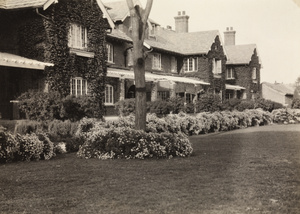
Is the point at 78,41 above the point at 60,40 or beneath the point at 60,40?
above

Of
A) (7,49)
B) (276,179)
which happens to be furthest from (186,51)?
(276,179)

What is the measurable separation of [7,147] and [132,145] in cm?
348

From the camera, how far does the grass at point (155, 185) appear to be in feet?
20.5

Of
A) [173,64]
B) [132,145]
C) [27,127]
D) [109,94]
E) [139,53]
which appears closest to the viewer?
[132,145]

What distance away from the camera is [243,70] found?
49.3 metres

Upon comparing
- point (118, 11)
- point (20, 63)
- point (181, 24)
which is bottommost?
point (20, 63)

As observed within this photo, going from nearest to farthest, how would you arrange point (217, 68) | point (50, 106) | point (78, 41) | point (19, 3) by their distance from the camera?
1. point (50, 106)
2. point (19, 3)
3. point (78, 41)
4. point (217, 68)

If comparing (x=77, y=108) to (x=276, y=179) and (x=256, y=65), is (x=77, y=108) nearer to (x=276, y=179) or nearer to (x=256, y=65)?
(x=276, y=179)

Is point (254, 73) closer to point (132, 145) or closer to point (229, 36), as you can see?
point (229, 36)

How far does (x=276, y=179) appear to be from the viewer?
8328 millimetres

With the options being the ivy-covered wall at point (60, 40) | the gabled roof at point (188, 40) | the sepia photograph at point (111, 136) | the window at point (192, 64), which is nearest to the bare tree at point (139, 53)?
the sepia photograph at point (111, 136)

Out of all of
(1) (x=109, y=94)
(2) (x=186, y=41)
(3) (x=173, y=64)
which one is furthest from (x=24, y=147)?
(2) (x=186, y=41)

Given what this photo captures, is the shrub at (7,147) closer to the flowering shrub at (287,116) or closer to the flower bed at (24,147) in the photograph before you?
the flower bed at (24,147)

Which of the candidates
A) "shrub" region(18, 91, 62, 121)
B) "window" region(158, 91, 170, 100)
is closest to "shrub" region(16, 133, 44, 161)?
"shrub" region(18, 91, 62, 121)
